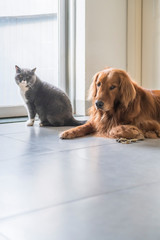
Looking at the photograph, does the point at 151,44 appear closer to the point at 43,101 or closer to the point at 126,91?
the point at 43,101

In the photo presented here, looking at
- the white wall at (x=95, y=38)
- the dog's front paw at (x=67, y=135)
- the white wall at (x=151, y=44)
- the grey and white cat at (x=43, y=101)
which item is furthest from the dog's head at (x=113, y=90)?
the white wall at (x=151, y=44)

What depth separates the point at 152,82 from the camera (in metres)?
4.11

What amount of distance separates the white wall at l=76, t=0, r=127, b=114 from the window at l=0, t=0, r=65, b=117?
24 cm

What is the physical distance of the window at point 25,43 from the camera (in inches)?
141

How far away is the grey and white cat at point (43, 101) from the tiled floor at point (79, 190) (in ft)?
2.25

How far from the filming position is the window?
3570 millimetres

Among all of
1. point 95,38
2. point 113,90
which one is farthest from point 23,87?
point 95,38

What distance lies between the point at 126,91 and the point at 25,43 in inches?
59.2

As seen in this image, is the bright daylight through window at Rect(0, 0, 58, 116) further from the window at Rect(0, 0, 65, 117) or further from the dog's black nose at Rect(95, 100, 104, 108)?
the dog's black nose at Rect(95, 100, 104, 108)

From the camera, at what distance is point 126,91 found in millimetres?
2516

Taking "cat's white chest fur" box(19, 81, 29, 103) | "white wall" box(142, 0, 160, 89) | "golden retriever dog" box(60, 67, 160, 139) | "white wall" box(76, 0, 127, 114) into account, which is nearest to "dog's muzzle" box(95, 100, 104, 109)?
"golden retriever dog" box(60, 67, 160, 139)

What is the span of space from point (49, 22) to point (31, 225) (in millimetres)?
2992

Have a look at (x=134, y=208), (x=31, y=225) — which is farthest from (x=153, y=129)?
(x=31, y=225)

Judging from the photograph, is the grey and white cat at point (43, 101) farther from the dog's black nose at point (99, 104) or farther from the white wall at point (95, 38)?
the white wall at point (95, 38)
